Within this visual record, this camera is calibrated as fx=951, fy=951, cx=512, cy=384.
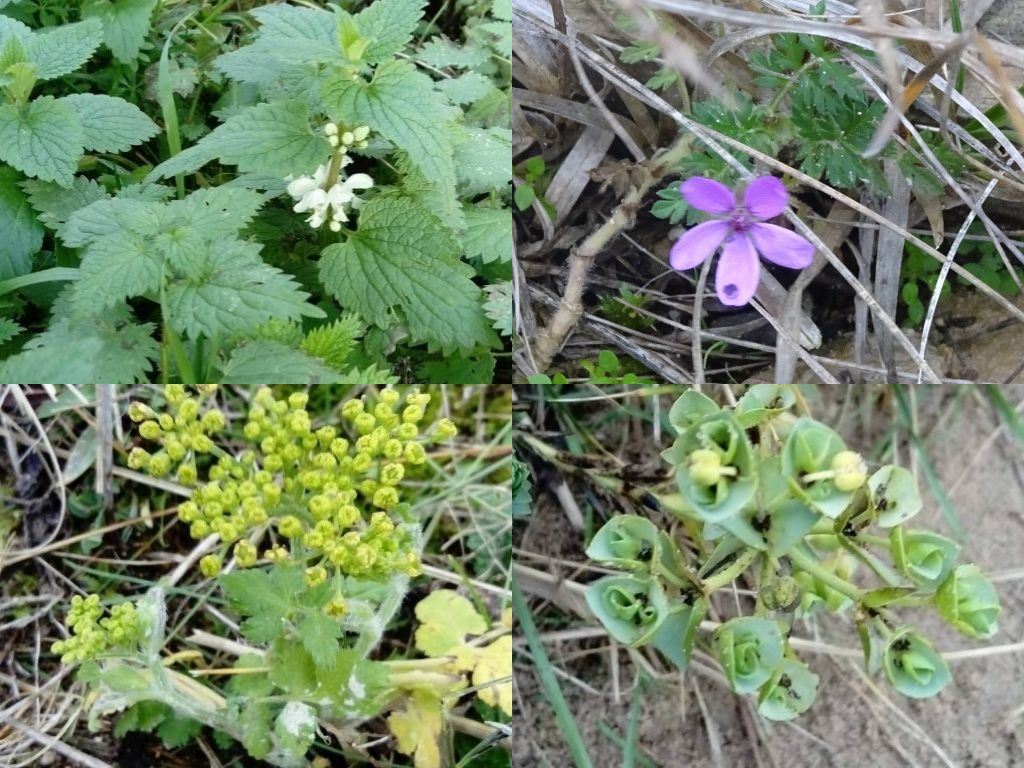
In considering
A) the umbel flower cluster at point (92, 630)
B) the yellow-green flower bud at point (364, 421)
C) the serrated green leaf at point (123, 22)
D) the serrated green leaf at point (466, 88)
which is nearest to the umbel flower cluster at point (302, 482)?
the yellow-green flower bud at point (364, 421)

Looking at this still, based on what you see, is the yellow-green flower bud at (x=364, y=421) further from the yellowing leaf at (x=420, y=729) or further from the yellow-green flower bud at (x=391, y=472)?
the yellowing leaf at (x=420, y=729)

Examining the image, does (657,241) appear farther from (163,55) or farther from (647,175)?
(163,55)

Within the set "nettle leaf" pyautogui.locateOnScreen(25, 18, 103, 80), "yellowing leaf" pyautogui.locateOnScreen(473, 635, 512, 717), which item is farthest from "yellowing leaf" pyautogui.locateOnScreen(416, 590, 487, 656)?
"nettle leaf" pyautogui.locateOnScreen(25, 18, 103, 80)

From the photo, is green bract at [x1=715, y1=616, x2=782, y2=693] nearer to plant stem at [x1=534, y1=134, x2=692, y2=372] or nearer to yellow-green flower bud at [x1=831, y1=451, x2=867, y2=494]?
yellow-green flower bud at [x1=831, y1=451, x2=867, y2=494]

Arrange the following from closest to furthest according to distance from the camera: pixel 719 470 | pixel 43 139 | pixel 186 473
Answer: pixel 719 470
pixel 186 473
pixel 43 139

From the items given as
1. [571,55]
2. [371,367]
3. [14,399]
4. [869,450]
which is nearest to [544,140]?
[571,55]

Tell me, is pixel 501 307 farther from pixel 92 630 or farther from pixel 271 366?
pixel 92 630

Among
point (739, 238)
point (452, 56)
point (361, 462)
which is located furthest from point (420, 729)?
point (452, 56)
